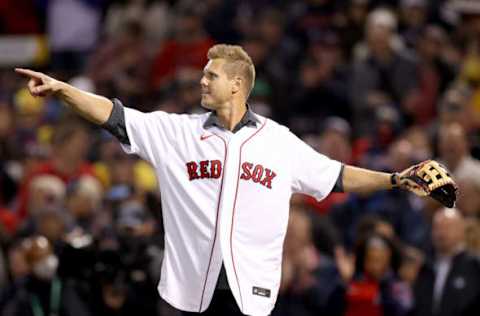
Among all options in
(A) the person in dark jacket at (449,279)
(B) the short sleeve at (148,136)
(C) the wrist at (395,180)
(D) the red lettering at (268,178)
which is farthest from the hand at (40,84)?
(A) the person in dark jacket at (449,279)

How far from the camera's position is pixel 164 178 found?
7.43 meters

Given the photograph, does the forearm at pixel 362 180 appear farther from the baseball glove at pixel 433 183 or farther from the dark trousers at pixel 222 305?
the dark trousers at pixel 222 305

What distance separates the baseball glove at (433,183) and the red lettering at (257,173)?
71 cm

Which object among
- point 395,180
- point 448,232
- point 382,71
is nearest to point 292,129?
point 382,71

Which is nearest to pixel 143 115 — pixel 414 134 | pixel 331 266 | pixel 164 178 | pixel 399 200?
pixel 164 178

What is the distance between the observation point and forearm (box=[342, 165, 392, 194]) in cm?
752

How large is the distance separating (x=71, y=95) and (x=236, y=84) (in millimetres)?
831

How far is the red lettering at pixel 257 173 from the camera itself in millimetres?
7355

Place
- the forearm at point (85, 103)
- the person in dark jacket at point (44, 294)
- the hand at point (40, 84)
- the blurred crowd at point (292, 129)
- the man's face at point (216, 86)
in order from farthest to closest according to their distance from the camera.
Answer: the blurred crowd at point (292, 129) < the person in dark jacket at point (44, 294) < the man's face at point (216, 86) < the forearm at point (85, 103) < the hand at point (40, 84)

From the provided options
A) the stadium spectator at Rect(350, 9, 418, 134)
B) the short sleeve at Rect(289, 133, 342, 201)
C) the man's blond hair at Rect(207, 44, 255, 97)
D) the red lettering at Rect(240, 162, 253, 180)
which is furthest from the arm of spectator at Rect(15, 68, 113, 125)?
the stadium spectator at Rect(350, 9, 418, 134)

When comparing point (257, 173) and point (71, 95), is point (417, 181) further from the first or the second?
point (71, 95)

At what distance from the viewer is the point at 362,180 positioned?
757 centimetres

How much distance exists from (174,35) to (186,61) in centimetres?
71

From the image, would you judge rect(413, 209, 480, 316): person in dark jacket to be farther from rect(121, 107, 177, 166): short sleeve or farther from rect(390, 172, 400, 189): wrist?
rect(121, 107, 177, 166): short sleeve
